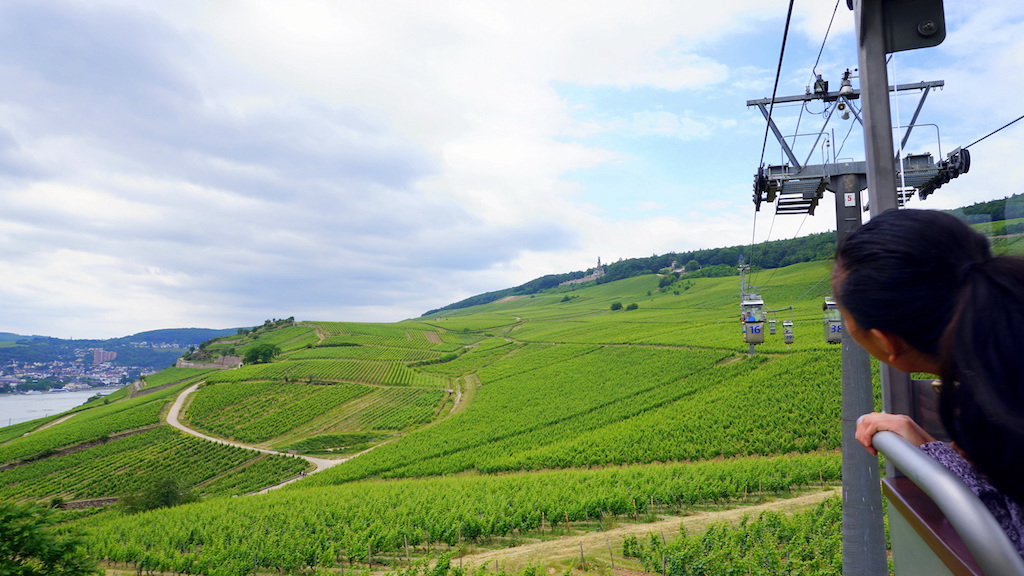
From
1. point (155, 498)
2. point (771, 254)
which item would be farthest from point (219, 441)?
point (771, 254)

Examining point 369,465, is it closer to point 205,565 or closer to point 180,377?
point 205,565

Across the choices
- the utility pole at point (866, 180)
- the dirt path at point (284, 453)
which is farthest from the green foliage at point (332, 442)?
the utility pole at point (866, 180)

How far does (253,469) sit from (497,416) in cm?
2133

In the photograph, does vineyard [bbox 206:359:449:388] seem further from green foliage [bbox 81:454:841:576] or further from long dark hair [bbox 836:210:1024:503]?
long dark hair [bbox 836:210:1024:503]

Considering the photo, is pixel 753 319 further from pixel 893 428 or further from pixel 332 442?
pixel 332 442

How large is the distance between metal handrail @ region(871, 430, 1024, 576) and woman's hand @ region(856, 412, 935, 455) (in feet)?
1.66

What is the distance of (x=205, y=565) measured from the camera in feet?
52.0

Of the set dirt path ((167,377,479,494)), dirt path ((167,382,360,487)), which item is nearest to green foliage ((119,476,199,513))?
dirt path ((167,377,479,494))

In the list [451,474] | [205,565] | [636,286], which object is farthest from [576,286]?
[205,565]

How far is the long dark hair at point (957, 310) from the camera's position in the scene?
0.95 m

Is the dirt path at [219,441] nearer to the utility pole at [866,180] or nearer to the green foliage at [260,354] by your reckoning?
the green foliage at [260,354]

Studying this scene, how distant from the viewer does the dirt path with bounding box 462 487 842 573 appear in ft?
42.7

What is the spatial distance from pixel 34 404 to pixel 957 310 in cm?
23552

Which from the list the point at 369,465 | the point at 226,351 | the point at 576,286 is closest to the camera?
the point at 369,465
